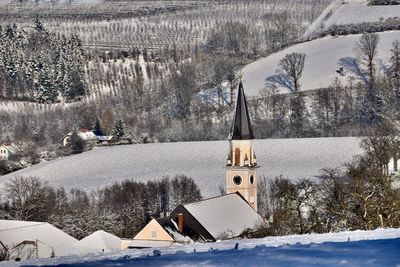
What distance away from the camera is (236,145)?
5341 cm

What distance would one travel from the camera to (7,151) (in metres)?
86.8

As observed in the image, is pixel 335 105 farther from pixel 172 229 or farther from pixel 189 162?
pixel 172 229

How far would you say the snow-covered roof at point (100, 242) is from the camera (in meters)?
40.0

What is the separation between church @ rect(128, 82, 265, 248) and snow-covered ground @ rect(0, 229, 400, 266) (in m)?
25.8

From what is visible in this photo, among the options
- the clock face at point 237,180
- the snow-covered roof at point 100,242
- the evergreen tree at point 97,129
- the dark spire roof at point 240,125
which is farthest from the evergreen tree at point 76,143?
the snow-covered roof at point 100,242

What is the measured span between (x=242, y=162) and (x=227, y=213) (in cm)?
681

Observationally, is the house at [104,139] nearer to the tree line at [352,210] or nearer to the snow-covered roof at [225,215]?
the snow-covered roof at [225,215]

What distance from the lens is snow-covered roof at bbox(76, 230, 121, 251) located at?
3997 centimetres

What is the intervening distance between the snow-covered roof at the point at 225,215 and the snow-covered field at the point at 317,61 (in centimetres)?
4970

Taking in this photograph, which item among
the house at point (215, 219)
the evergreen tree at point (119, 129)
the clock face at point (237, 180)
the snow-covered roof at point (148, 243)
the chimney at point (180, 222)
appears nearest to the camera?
the snow-covered roof at point (148, 243)

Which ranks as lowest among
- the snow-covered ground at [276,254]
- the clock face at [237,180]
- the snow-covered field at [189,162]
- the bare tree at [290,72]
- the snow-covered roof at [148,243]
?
the snow-covered roof at [148,243]

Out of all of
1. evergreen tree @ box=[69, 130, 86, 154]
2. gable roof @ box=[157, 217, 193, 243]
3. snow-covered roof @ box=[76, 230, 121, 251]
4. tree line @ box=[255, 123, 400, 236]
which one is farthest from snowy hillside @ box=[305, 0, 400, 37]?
snow-covered roof @ box=[76, 230, 121, 251]

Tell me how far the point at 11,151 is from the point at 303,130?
26.1 m

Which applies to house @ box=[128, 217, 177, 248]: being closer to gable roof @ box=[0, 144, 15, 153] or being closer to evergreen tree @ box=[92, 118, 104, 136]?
gable roof @ box=[0, 144, 15, 153]
